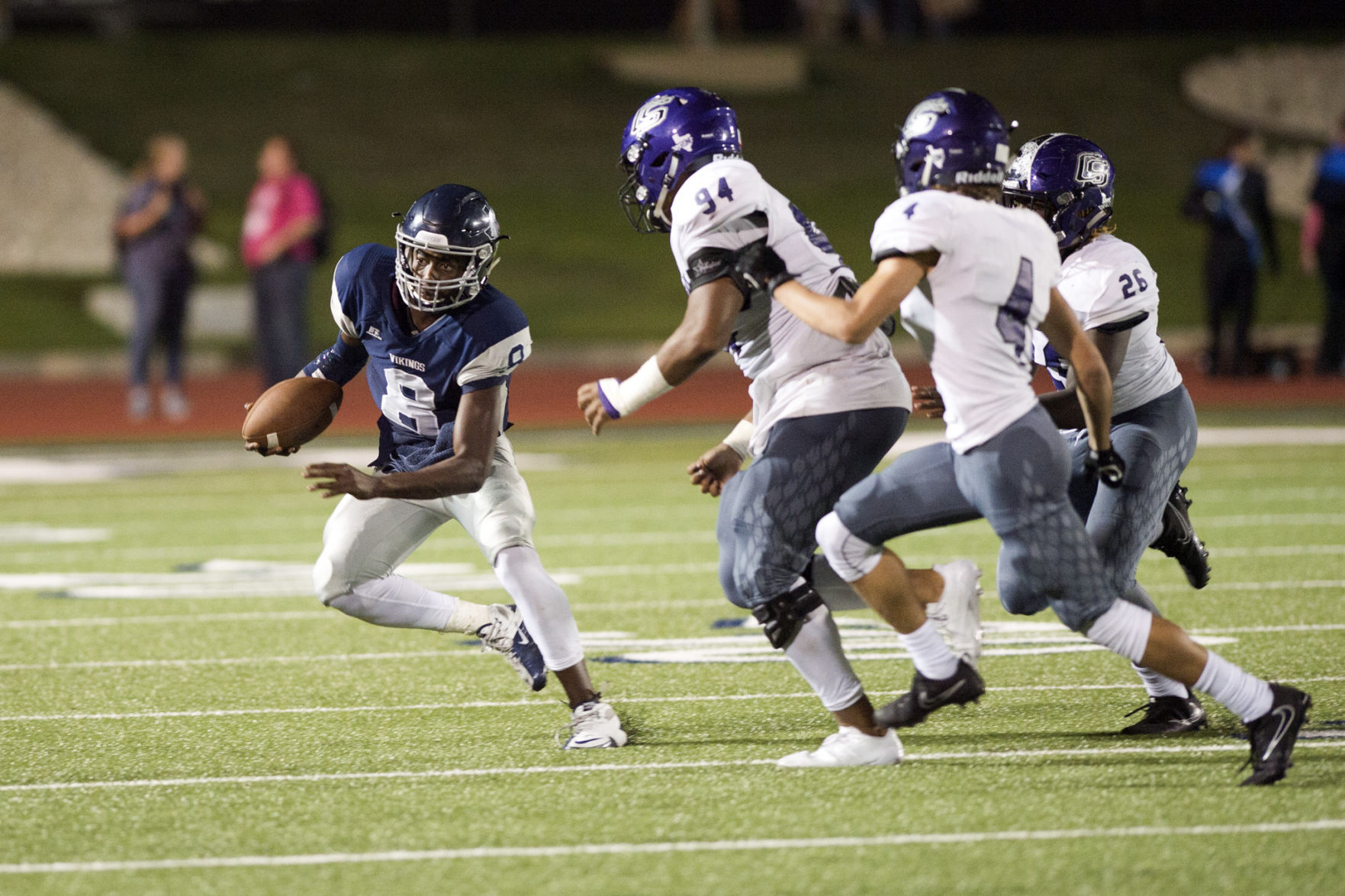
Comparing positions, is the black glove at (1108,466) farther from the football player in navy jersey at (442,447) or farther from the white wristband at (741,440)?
Result: the football player in navy jersey at (442,447)

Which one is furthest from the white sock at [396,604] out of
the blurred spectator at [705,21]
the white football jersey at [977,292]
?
the blurred spectator at [705,21]

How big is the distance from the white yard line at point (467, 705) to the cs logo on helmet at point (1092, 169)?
1.58m

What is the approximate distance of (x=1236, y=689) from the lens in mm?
4109

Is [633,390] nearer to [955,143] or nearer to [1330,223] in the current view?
[955,143]

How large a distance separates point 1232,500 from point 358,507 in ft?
18.8

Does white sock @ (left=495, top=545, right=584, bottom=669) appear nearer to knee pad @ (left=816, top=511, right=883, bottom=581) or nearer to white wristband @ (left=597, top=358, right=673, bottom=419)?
white wristband @ (left=597, top=358, right=673, bottom=419)

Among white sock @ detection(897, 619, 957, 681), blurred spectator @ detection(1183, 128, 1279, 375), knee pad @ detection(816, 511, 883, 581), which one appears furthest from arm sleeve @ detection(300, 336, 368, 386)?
blurred spectator @ detection(1183, 128, 1279, 375)

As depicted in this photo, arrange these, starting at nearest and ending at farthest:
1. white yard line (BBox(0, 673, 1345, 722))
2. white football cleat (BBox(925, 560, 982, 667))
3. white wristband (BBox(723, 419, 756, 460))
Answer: white football cleat (BBox(925, 560, 982, 667)), white wristband (BBox(723, 419, 756, 460)), white yard line (BBox(0, 673, 1345, 722))

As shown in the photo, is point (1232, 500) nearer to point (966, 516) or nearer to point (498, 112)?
point (966, 516)

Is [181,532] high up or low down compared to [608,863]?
down

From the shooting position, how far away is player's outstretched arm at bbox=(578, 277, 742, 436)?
169 inches

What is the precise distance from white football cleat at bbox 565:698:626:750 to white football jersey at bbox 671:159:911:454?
0.85 metres

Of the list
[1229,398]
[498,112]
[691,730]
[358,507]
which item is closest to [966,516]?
[691,730]

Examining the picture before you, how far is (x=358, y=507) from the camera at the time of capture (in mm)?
5199
